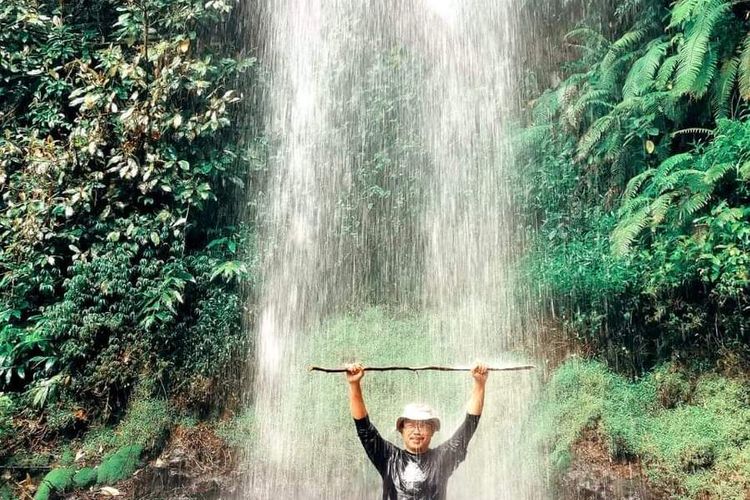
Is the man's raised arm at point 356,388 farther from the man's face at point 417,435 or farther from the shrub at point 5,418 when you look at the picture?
the shrub at point 5,418

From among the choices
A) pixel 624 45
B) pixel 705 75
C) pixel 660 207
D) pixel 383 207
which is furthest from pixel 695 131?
pixel 383 207

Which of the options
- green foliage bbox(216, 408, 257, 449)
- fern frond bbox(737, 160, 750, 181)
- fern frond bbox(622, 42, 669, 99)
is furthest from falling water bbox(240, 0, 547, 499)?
fern frond bbox(737, 160, 750, 181)

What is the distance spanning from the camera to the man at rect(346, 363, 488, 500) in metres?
3.04

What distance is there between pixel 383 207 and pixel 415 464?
24.7 feet

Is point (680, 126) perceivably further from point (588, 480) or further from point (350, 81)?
point (350, 81)

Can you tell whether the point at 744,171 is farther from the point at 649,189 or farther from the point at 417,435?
the point at 417,435

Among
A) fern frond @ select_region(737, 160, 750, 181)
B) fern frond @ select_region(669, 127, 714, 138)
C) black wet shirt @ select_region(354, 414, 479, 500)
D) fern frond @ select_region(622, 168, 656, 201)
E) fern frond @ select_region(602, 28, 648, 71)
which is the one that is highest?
fern frond @ select_region(602, 28, 648, 71)

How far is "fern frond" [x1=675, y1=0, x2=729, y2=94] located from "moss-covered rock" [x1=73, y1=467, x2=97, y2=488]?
868 cm

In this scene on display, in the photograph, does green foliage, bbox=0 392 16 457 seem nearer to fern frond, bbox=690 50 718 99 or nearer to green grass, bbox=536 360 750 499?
Answer: green grass, bbox=536 360 750 499

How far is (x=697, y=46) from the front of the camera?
22.8 ft

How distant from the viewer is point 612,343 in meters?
7.82

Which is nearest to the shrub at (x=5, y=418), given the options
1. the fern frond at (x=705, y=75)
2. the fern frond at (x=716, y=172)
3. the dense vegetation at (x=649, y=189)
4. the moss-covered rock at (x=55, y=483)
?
the moss-covered rock at (x=55, y=483)

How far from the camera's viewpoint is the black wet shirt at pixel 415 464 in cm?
302

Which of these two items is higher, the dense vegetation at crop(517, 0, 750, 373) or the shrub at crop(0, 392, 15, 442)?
the dense vegetation at crop(517, 0, 750, 373)
